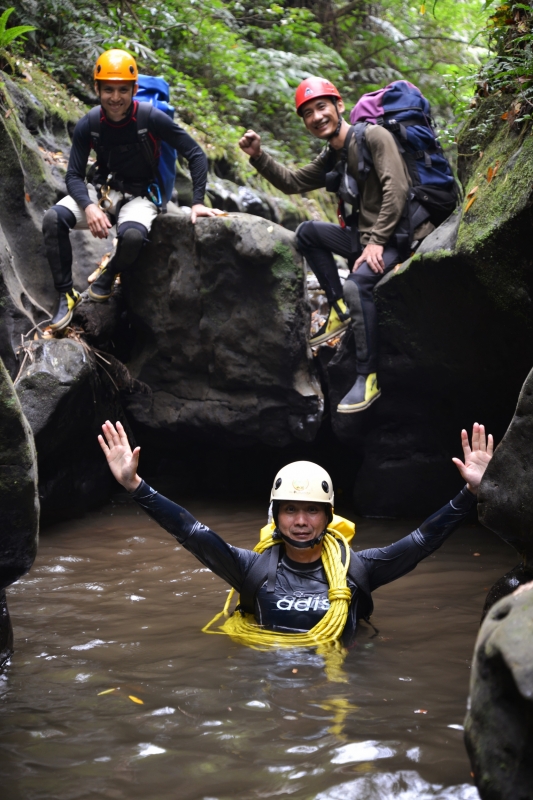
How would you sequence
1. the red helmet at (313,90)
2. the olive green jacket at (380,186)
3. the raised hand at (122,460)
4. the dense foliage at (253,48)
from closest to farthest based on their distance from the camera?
the raised hand at (122,460) < the olive green jacket at (380,186) < the red helmet at (313,90) < the dense foliage at (253,48)

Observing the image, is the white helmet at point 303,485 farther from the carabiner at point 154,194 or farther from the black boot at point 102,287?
the carabiner at point 154,194

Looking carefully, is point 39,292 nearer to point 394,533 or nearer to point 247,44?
point 394,533

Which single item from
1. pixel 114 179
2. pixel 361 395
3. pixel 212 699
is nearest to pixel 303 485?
pixel 212 699

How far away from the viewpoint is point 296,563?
460 centimetres

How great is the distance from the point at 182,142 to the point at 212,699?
17.4ft

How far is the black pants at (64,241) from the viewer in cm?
714

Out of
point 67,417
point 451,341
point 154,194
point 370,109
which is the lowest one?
point 67,417

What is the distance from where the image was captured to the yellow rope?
4207 mm

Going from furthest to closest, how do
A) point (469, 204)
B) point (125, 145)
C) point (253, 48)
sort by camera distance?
point (253, 48), point (125, 145), point (469, 204)

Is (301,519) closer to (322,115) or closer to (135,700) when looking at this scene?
(135,700)

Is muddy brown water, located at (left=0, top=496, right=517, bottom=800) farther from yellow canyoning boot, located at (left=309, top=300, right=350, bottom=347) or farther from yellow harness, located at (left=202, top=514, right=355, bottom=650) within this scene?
yellow canyoning boot, located at (left=309, top=300, right=350, bottom=347)

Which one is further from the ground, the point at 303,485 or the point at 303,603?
the point at 303,485

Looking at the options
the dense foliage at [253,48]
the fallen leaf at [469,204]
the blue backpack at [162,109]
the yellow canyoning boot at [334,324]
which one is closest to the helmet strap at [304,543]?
the fallen leaf at [469,204]

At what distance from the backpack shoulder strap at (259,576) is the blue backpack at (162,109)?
4.34 m
